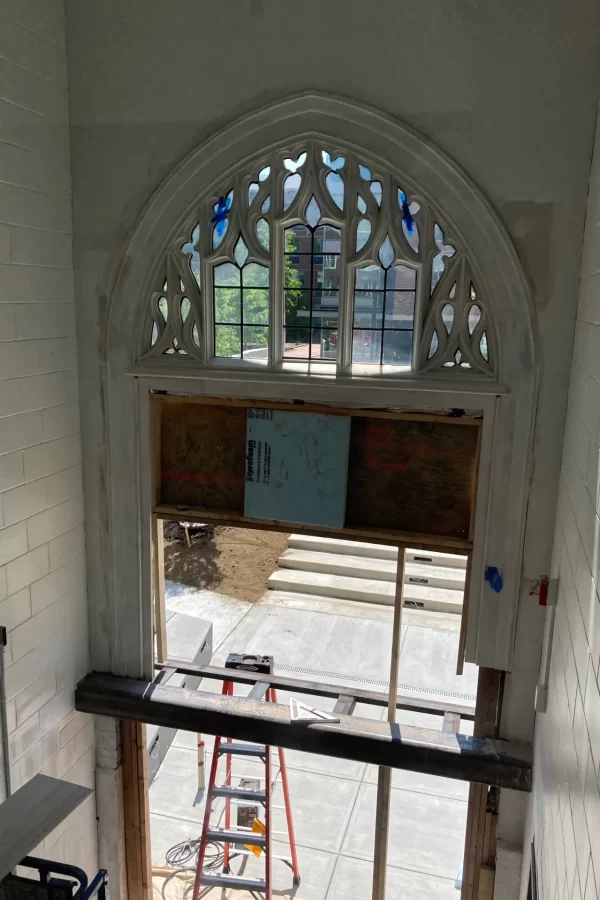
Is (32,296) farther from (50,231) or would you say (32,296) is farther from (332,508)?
(332,508)

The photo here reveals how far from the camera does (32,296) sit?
3.84 metres

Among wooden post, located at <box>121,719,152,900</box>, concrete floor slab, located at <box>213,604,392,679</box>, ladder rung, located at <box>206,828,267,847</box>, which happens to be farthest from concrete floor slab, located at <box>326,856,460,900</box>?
concrete floor slab, located at <box>213,604,392,679</box>

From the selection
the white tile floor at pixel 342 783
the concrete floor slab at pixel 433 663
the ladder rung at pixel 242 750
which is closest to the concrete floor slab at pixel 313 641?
the white tile floor at pixel 342 783

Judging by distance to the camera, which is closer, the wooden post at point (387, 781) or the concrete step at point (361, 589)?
the wooden post at point (387, 781)

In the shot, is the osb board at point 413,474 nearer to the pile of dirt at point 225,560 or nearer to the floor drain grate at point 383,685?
the floor drain grate at point 383,685

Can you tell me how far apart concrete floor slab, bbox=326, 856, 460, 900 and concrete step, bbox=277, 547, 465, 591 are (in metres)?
2.49

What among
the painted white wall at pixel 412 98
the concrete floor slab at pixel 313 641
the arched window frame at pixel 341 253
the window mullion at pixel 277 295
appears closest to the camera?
the painted white wall at pixel 412 98

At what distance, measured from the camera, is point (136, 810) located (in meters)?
4.77

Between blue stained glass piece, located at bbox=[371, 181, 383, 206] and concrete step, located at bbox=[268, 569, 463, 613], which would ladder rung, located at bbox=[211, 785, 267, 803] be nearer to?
concrete step, located at bbox=[268, 569, 463, 613]

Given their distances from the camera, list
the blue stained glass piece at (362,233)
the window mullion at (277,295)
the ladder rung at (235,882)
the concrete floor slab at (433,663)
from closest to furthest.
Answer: the blue stained glass piece at (362,233) < the window mullion at (277,295) < the ladder rung at (235,882) < the concrete floor slab at (433,663)

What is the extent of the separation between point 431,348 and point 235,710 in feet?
7.98

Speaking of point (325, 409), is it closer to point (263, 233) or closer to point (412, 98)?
point (263, 233)

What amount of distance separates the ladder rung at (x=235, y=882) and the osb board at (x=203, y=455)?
278 centimetres

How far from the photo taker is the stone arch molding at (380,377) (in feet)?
11.7
